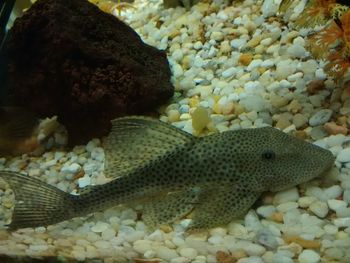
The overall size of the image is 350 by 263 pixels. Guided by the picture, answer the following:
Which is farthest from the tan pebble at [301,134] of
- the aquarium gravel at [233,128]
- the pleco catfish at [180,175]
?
the pleco catfish at [180,175]

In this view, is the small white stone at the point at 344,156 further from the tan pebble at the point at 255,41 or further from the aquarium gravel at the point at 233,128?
the tan pebble at the point at 255,41

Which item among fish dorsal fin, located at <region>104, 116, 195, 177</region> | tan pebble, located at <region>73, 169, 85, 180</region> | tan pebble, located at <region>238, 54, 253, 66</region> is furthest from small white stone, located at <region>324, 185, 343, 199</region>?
tan pebble, located at <region>73, 169, 85, 180</region>

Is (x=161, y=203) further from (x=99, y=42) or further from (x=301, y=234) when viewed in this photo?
(x=99, y=42)

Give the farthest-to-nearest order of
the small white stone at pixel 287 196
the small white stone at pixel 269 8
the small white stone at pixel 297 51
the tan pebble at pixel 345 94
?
1. the small white stone at pixel 269 8
2. the small white stone at pixel 297 51
3. the tan pebble at pixel 345 94
4. the small white stone at pixel 287 196

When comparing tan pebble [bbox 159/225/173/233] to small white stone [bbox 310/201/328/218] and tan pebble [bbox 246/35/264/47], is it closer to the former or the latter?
small white stone [bbox 310/201/328/218]

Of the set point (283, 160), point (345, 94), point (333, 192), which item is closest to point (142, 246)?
point (283, 160)

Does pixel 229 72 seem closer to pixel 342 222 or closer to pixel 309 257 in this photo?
pixel 342 222
